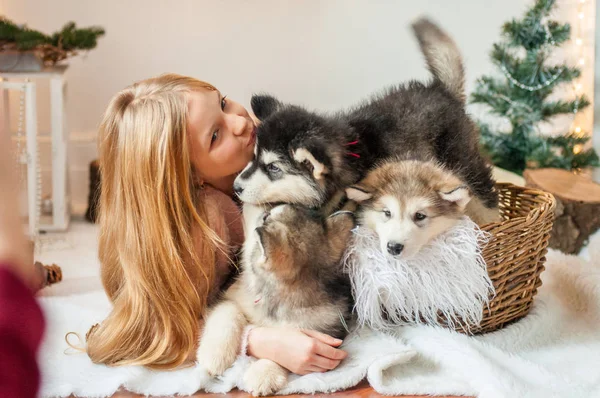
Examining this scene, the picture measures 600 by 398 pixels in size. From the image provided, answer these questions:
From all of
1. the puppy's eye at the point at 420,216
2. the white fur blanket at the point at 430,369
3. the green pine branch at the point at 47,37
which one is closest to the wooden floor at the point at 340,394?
the white fur blanket at the point at 430,369

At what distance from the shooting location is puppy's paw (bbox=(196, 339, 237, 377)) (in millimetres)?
1553

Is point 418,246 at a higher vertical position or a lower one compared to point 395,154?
lower

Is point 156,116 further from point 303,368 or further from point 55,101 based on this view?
point 55,101

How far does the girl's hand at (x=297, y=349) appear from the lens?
1507 millimetres

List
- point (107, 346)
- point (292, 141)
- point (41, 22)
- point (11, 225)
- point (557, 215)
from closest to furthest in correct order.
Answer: point (11, 225) < point (292, 141) < point (107, 346) < point (557, 215) < point (41, 22)

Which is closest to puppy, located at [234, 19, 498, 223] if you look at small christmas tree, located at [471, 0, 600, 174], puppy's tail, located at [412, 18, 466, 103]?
puppy's tail, located at [412, 18, 466, 103]

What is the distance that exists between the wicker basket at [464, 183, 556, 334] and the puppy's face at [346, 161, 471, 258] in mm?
129

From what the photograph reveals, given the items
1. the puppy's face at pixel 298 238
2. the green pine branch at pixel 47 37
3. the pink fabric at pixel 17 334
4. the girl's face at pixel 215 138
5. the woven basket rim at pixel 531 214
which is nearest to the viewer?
the pink fabric at pixel 17 334

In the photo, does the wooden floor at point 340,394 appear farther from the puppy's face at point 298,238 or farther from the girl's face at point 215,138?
the girl's face at point 215,138

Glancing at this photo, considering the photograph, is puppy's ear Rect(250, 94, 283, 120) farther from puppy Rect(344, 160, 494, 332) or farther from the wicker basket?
the wicker basket

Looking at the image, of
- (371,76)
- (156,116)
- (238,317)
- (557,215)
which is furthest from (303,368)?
(371,76)

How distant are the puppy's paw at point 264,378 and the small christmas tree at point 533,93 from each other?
2350 mm

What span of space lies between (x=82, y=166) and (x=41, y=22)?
840mm

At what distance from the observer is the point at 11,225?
67cm
